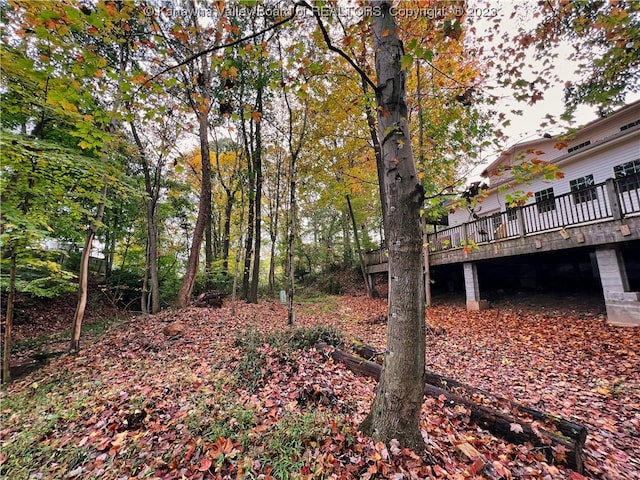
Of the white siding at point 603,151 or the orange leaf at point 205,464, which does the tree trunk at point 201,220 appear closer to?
the orange leaf at point 205,464

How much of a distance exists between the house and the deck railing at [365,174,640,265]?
3 centimetres

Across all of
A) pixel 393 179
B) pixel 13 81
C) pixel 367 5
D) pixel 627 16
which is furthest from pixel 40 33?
pixel 627 16

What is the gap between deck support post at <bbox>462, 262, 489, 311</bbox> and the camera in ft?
31.4

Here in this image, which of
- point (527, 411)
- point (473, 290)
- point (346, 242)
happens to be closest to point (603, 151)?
point (473, 290)

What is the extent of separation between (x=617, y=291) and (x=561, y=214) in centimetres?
249

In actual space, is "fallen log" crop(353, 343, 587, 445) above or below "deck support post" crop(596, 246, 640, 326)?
below

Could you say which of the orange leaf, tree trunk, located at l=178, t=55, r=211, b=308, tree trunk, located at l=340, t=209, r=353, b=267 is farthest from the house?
tree trunk, located at l=178, t=55, r=211, b=308

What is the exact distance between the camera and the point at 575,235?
686cm

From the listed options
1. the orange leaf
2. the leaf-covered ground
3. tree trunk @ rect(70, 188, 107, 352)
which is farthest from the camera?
tree trunk @ rect(70, 188, 107, 352)

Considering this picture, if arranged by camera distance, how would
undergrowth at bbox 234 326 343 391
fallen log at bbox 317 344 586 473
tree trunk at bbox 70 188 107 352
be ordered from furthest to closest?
tree trunk at bbox 70 188 107 352
undergrowth at bbox 234 326 343 391
fallen log at bbox 317 344 586 473

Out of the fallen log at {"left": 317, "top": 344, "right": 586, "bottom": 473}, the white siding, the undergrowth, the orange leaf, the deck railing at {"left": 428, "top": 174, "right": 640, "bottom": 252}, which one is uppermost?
the white siding

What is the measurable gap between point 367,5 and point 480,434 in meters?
4.89

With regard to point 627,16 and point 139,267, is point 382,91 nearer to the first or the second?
point 627,16

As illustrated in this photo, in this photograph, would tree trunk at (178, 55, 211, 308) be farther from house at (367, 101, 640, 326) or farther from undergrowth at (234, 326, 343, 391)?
house at (367, 101, 640, 326)
